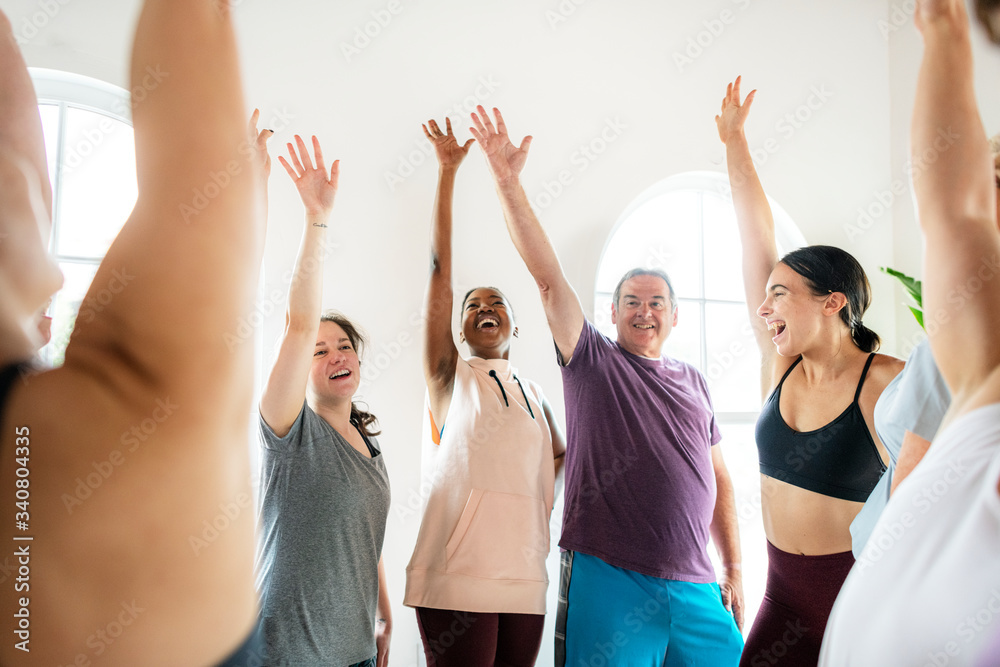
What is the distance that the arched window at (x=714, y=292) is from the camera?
261cm

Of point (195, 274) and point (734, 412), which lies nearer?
point (195, 274)

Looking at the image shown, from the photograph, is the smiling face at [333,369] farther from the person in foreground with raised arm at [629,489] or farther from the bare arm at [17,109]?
the bare arm at [17,109]

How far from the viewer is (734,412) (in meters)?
2.69

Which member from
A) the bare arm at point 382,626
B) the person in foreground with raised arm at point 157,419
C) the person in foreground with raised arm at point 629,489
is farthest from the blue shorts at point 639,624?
the person in foreground with raised arm at point 157,419

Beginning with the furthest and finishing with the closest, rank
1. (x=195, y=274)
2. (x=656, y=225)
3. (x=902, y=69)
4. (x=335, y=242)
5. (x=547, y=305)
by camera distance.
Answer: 1. (x=656, y=225)
2. (x=902, y=69)
3. (x=335, y=242)
4. (x=547, y=305)
5. (x=195, y=274)

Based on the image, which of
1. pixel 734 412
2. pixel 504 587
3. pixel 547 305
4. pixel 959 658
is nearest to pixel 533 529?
pixel 504 587

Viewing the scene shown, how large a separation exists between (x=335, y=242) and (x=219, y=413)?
1.84 m

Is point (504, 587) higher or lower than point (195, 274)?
lower

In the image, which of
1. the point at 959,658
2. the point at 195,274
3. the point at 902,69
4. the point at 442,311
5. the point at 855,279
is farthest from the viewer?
the point at 902,69

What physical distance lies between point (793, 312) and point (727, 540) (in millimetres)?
1074

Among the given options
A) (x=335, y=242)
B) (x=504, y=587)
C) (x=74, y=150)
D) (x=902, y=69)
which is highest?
(x=902, y=69)

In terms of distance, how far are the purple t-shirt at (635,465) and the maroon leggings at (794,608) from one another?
291 millimetres

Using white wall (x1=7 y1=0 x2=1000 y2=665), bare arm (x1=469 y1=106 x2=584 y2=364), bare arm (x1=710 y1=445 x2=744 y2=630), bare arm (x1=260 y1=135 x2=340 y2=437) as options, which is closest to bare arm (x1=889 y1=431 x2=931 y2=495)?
bare arm (x1=260 y1=135 x2=340 y2=437)

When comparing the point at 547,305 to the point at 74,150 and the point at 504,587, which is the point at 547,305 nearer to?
the point at 504,587
